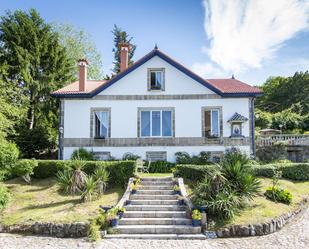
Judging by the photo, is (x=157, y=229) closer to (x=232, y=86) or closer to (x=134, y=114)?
(x=134, y=114)

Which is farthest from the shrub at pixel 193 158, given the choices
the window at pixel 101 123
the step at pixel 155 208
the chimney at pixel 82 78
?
the chimney at pixel 82 78

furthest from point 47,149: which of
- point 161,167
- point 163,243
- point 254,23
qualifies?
point 254,23

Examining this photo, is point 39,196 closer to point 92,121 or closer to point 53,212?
point 53,212

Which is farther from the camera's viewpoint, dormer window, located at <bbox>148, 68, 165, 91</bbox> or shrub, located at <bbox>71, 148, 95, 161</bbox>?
dormer window, located at <bbox>148, 68, 165, 91</bbox>

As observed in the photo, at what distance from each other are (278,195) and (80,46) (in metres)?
30.4

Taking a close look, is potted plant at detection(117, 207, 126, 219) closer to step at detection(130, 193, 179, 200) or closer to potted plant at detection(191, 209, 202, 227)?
step at detection(130, 193, 179, 200)

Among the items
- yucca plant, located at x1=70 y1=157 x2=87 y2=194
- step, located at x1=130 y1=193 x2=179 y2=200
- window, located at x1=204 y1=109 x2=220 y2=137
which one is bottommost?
step, located at x1=130 y1=193 x2=179 y2=200

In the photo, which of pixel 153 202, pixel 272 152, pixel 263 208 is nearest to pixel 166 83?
pixel 153 202

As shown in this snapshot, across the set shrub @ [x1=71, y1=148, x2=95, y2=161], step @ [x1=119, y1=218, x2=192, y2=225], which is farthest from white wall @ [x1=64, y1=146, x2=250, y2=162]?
step @ [x1=119, y1=218, x2=192, y2=225]

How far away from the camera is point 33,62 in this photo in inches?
1019

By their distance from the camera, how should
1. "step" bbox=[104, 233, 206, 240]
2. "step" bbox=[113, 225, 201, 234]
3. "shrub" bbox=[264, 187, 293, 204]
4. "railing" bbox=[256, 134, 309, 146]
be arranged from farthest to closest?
"railing" bbox=[256, 134, 309, 146] → "shrub" bbox=[264, 187, 293, 204] → "step" bbox=[113, 225, 201, 234] → "step" bbox=[104, 233, 206, 240]

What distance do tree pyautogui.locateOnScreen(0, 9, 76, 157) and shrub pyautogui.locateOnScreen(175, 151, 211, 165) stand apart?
11965mm

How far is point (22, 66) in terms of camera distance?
963 inches

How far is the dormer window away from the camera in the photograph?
1875 cm
